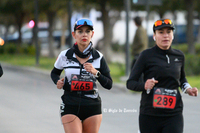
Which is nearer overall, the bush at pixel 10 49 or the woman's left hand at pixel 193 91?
the woman's left hand at pixel 193 91

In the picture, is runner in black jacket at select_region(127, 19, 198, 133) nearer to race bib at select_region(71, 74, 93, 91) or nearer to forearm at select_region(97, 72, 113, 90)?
forearm at select_region(97, 72, 113, 90)

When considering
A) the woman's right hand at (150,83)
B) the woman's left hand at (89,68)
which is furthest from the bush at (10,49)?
the woman's right hand at (150,83)

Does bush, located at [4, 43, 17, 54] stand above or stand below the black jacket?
below

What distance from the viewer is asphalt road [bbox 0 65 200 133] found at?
24.9ft

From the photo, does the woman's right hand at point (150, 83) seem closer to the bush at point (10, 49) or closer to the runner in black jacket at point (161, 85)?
the runner in black jacket at point (161, 85)

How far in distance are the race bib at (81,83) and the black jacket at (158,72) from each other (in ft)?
1.57

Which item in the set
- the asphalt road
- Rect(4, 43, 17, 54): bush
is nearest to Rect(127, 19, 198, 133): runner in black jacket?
the asphalt road

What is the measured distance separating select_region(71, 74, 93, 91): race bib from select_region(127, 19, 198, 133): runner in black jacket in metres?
0.48

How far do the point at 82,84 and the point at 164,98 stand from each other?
0.87 m

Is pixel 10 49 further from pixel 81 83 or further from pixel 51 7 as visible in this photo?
pixel 81 83

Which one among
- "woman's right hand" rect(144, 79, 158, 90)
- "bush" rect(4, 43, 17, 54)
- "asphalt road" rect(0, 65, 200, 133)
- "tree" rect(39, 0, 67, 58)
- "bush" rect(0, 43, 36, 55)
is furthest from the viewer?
"bush" rect(4, 43, 17, 54)

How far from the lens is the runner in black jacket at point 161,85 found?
13.4ft

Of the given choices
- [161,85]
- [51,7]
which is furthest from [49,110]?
[51,7]

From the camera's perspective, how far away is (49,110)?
9.38m
